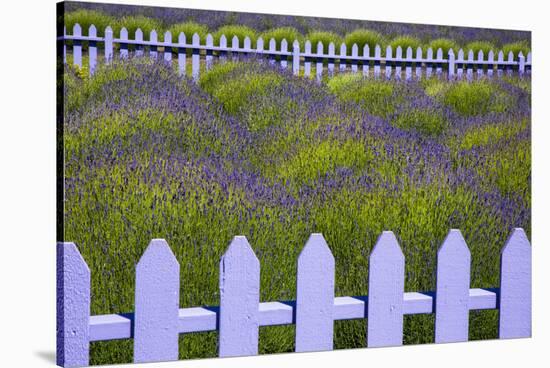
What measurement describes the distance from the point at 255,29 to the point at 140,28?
2.13 ft

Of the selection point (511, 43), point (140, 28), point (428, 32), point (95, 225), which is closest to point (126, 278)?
point (95, 225)

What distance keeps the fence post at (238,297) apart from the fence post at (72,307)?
688 mm

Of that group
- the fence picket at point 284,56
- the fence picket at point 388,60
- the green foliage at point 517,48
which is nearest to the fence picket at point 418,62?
the fence picket at point 388,60

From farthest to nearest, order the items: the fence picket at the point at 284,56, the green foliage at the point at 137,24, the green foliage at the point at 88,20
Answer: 1. the fence picket at the point at 284,56
2. the green foliage at the point at 137,24
3. the green foliage at the point at 88,20

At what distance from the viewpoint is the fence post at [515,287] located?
5.84 meters

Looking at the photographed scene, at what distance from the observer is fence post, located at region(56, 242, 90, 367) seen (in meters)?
4.79

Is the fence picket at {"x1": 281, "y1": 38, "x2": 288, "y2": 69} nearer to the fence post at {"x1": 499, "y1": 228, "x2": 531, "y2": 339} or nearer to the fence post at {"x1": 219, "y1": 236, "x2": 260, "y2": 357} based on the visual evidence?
the fence post at {"x1": 219, "y1": 236, "x2": 260, "y2": 357}

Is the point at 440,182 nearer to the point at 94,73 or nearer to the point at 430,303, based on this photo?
the point at 430,303

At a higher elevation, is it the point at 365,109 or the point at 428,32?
the point at 428,32

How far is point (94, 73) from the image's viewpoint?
507cm

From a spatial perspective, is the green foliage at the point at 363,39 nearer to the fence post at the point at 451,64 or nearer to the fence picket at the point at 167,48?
the fence post at the point at 451,64

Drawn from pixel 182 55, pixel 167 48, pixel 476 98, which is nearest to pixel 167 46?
pixel 167 48

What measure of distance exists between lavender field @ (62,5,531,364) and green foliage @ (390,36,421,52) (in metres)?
0.22

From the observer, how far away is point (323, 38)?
5.70 metres
